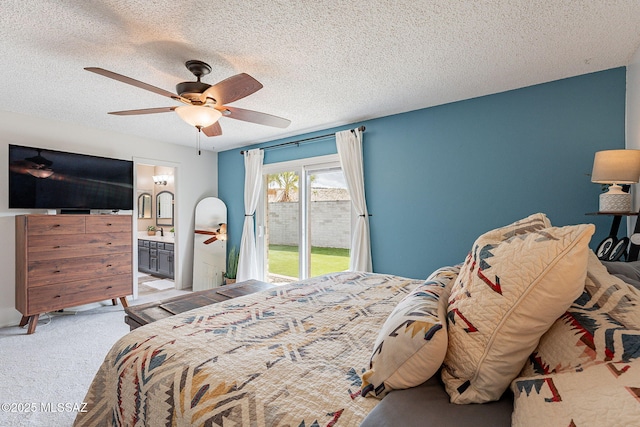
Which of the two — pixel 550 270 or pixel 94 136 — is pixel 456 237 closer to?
pixel 550 270

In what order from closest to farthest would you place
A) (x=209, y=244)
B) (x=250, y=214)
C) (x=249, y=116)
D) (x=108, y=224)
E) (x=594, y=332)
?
(x=594, y=332)
(x=249, y=116)
(x=108, y=224)
(x=250, y=214)
(x=209, y=244)

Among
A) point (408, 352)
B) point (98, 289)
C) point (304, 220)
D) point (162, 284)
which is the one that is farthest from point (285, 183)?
point (408, 352)

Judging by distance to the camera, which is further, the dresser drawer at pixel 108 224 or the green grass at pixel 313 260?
the green grass at pixel 313 260

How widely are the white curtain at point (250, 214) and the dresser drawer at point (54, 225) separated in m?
2.10

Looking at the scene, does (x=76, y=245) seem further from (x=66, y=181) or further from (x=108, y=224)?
(x=66, y=181)

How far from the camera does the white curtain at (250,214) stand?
4.70m

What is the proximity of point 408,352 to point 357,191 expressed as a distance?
291 cm

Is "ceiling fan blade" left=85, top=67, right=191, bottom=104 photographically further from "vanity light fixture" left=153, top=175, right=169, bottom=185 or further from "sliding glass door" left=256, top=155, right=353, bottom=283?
"vanity light fixture" left=153, top=175, right=169, bottom=185

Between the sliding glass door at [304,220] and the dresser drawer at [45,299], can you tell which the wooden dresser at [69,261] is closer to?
the dresser drawer at [45,299]

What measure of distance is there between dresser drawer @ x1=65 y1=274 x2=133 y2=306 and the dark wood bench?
84.3 inches

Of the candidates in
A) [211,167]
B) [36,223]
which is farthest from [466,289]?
[211,167]

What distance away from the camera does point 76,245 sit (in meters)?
3.43

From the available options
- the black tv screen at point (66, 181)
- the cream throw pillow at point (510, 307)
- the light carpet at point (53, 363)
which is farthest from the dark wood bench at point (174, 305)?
the black tv screen at point (66, 181)

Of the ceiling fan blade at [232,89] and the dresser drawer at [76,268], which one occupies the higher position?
the ceiling fan blade at [232,89]
